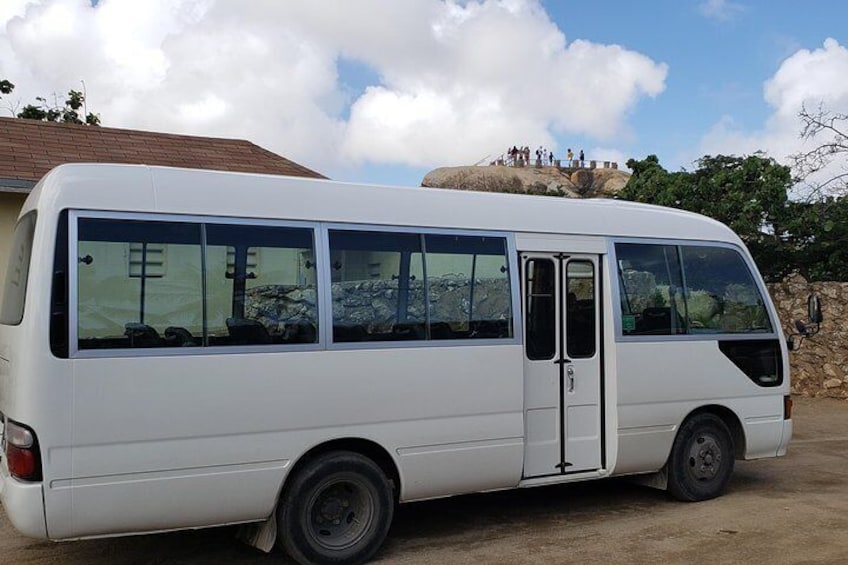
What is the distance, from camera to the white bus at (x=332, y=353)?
5.15 m

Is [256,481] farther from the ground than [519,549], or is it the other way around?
[256,481]

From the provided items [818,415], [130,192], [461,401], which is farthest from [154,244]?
[818,415]

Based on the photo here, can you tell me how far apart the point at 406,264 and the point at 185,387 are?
182 centimetres

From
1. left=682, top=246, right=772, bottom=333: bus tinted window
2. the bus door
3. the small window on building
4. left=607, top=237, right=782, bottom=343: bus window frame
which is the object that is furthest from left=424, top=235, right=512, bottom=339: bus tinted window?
left=682, top=246, right=772, bottom=333: bus tinted window

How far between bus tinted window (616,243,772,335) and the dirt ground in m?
1.60

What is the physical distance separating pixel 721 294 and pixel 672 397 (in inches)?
46.1

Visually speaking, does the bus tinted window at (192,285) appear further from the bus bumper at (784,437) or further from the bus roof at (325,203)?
the bus bumper at (784,437)

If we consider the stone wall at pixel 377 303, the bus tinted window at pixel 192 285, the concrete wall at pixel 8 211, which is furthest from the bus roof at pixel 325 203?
the concrete wall at pixel 8 211

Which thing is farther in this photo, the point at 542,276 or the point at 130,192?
the point at 542,276

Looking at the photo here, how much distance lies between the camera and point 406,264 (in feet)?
→ 20.7

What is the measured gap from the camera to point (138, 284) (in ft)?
17.5

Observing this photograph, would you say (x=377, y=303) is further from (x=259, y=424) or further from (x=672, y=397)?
(x=672, y=397)

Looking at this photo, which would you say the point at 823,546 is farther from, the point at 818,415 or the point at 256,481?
the point at 818,415

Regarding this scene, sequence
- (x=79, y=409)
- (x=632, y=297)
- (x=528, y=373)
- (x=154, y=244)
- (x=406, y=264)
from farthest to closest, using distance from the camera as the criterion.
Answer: (x=632, y=297) < (x=528, y=373) < (x=406, y=264) < (x=154, y=244) < (x=79, y=409)
